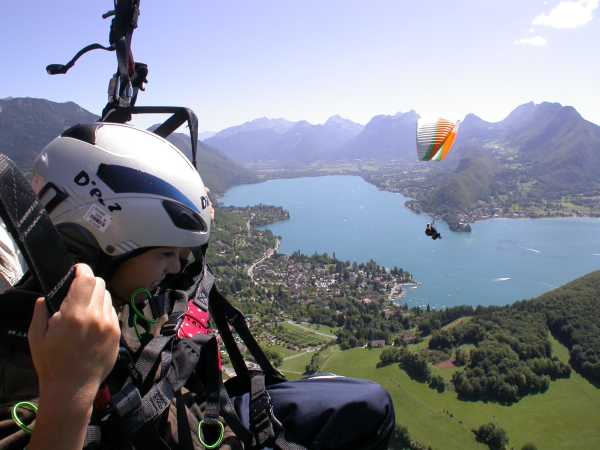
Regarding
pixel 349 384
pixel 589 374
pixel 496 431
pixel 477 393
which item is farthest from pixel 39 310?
pixel 589 374

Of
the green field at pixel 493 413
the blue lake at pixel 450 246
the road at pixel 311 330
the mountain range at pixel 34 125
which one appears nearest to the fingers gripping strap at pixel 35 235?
the green field at pixel 493 413

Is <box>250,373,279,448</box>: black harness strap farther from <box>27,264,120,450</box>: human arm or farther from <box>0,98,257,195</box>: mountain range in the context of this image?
<box>0,98,257,195</box>: mountain range

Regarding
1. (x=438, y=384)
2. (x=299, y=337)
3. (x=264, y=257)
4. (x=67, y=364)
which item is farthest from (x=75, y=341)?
(x=264, y=257)

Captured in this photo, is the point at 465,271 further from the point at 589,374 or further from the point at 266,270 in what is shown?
the point at 266,270

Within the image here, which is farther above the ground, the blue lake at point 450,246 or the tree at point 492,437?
the blue lake at point 450,246

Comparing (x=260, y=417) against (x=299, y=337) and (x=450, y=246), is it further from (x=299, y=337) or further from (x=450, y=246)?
(x=450, y=246)

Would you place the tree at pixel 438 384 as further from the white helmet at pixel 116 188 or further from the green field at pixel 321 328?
the white helmet at pixel 116 188
